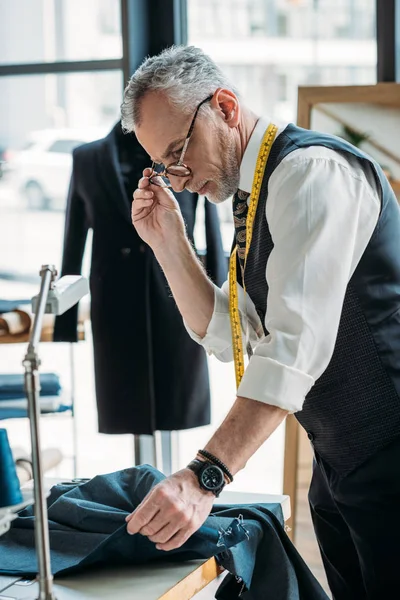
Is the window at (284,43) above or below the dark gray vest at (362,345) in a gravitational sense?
above

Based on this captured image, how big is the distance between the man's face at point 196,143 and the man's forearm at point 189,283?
279 mm

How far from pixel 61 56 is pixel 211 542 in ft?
9.05

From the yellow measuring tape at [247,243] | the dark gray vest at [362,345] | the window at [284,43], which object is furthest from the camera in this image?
the window at [284,43]

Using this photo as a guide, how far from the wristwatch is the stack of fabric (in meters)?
1.82

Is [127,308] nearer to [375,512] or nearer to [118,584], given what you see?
[375,512]

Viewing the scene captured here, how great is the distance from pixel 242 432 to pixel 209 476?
0.33 ft

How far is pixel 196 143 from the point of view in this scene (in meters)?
2.05

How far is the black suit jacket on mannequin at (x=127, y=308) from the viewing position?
3.49 meters

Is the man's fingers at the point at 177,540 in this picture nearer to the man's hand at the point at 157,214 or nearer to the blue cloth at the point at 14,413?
the man's hand at the point at 157,214

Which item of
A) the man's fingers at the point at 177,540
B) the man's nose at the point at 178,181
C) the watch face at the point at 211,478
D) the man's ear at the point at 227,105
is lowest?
the man's fingers at the point at 177,540

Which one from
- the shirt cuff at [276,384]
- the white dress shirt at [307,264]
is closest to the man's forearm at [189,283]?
the white dress shirt at [307,264]

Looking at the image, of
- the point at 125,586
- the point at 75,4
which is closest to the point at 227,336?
the point at 125,586

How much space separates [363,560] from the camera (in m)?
2.08

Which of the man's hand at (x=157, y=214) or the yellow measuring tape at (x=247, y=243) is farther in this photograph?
the man's hand at (x=157, y=214)
